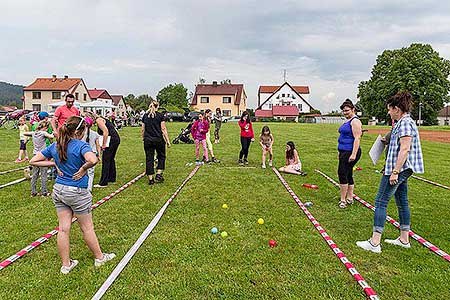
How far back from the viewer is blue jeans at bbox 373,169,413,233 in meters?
4.38

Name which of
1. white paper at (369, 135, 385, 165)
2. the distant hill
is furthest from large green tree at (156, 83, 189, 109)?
white paper at (369, 135, 385, 165)

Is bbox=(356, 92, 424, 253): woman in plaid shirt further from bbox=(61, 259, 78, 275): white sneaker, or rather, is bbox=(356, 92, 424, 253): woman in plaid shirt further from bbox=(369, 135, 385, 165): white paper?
bbox=(61, 259, 78, 275): white sneaker

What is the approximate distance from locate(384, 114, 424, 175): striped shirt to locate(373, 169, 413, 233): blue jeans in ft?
0.26

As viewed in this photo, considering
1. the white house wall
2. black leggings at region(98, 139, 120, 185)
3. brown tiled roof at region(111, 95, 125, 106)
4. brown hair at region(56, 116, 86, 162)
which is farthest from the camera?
brown tiled roof at region(111, 95, 125, 106)

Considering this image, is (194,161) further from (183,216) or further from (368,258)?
(368,258)

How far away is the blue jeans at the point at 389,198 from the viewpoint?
438 cm

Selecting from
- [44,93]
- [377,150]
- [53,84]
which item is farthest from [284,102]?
[377,150]

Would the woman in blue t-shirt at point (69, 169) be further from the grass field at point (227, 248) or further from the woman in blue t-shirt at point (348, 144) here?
the woman in blue t-shirt at point (348, 144)

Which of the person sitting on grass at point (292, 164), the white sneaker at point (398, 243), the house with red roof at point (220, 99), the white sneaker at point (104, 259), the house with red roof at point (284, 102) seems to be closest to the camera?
the white sneaker at point (104, 259)

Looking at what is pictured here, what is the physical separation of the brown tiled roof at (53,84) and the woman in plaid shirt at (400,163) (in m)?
66.7

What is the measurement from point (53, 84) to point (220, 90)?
3038 cm

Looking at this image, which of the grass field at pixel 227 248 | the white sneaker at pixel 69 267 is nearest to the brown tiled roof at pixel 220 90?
the grass field at pixel 227 248

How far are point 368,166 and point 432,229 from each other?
6227mm

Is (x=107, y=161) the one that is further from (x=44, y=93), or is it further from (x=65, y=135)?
(x=44, y=93)
